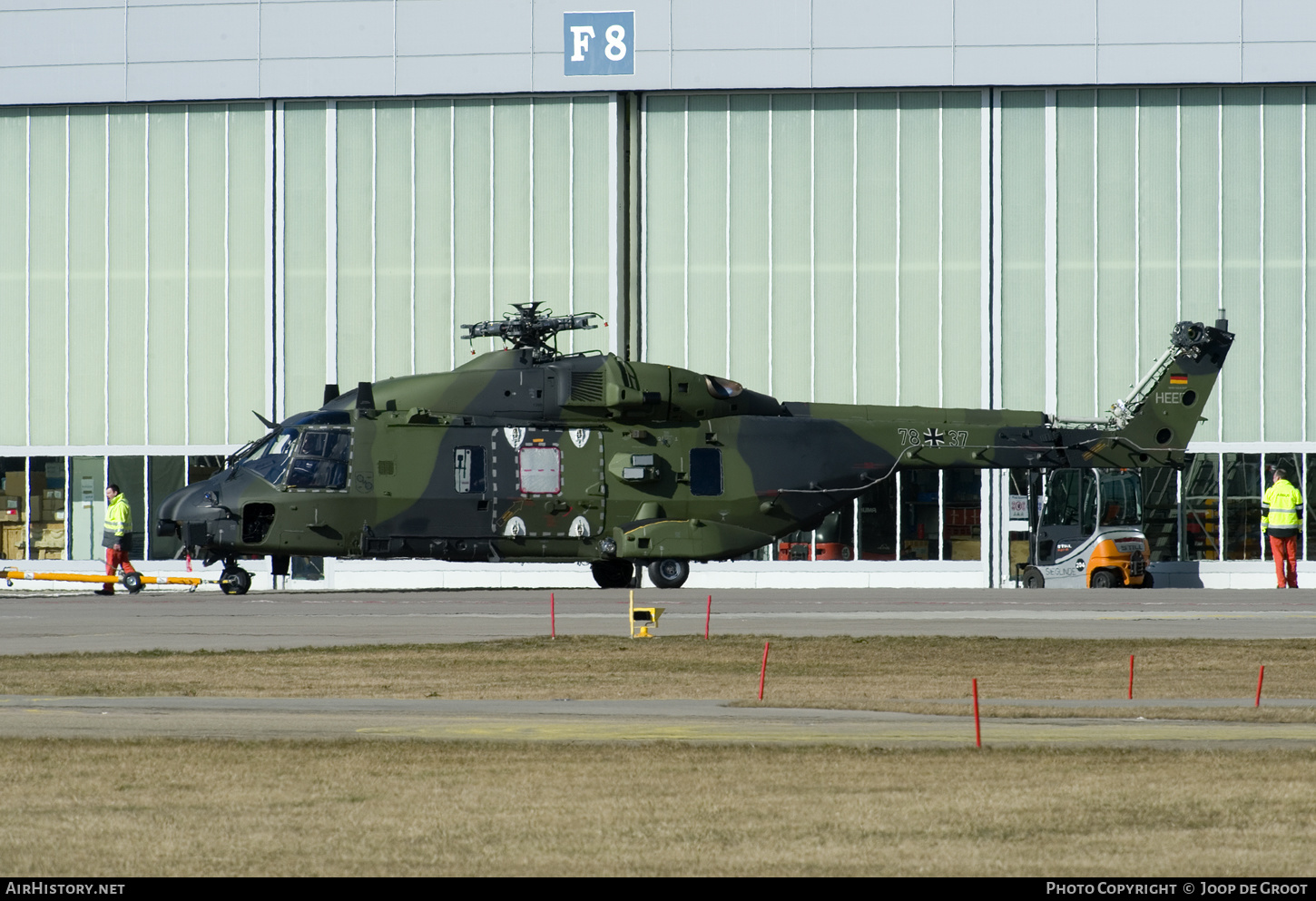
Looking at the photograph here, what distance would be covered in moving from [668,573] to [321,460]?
685 centimetres

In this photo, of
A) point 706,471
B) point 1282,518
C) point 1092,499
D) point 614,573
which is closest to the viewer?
point 706,471

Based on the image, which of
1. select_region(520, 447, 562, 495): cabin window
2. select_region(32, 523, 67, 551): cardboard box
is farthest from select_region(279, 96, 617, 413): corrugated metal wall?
select_region(520, 447, 562, 495): cabin window

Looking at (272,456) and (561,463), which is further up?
(272,456)

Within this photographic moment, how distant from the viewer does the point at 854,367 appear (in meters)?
37.7

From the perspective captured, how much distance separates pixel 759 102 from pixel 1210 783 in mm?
30285

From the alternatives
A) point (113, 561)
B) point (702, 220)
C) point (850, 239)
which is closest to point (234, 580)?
point (113, 561)

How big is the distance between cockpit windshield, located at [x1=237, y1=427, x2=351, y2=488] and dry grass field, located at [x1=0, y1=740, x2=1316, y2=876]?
16.4 m

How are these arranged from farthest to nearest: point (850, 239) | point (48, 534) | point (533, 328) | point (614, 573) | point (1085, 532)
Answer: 1. point (48, 534)
2. point (850, 239)
3. point (1085, 532)
4. point (614, 573)
5. point (533, 328)

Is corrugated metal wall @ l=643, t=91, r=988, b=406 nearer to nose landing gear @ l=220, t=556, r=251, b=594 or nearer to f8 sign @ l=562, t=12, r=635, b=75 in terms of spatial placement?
f8 sign @ l=562, t=12, r=635, b=75

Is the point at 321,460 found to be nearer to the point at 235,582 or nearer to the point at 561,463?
the point at 235,582

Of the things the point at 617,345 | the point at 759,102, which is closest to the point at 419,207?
the point at 617,345

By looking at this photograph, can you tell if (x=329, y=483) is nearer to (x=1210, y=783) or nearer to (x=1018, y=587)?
(x=1018, y=587)

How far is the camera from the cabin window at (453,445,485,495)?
27766 millimetres

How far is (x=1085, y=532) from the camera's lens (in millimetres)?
33000
